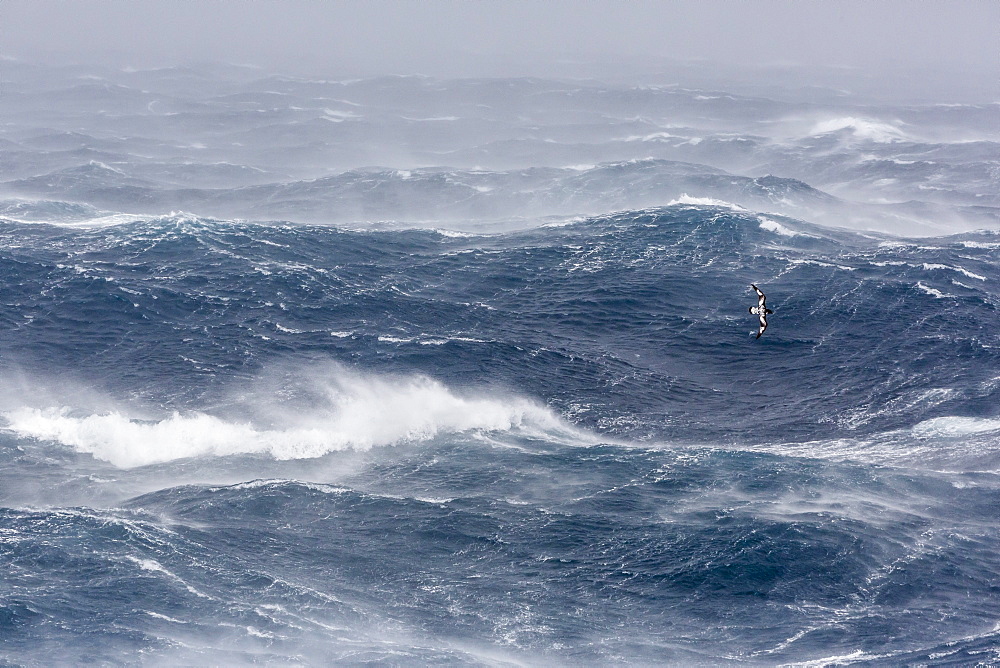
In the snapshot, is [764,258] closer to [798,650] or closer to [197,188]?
[798,650]

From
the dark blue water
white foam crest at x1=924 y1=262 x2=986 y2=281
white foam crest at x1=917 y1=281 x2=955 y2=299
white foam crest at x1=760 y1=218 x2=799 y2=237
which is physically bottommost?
the dark blue water

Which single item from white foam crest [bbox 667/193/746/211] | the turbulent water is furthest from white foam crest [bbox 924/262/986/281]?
white foam crest [bbox 667/193/746/211]

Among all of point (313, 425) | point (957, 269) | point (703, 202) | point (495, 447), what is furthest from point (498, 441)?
point (703, 202)

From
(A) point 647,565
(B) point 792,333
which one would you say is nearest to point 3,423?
(A) point 647,565

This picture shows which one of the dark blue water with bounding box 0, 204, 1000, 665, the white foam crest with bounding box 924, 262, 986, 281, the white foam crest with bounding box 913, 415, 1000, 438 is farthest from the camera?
the white foam crest with bounding box 924, 262, 986, 281

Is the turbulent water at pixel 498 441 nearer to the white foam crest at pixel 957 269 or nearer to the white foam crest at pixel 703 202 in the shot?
the white foam crest at pixel 957 269

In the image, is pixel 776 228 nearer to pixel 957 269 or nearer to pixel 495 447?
pixel 957 269

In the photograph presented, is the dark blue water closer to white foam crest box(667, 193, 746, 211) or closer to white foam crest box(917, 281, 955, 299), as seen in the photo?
white foam crest box(917, 281, 955, 299)
